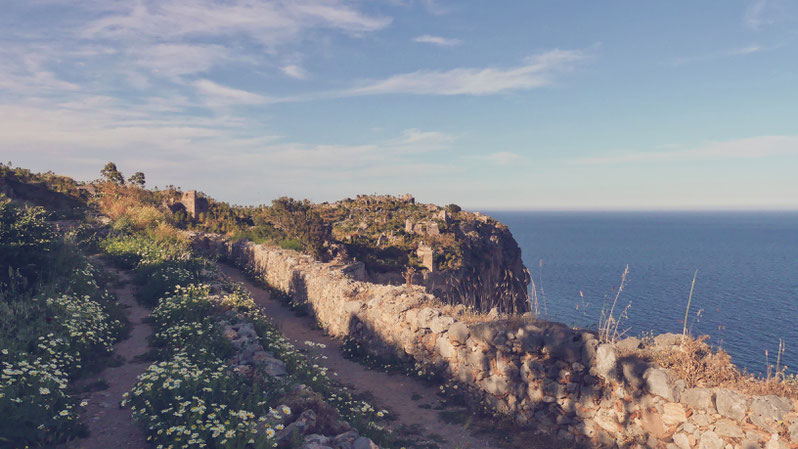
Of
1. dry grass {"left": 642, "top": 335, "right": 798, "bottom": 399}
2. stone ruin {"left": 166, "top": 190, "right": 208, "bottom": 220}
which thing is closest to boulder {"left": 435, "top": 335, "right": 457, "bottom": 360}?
dry grass {"left": 642, "top": 335, "right": 798, "bottom": 399}

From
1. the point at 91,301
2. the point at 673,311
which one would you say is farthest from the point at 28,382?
the point at 673,311

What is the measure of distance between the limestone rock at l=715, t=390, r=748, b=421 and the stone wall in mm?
12

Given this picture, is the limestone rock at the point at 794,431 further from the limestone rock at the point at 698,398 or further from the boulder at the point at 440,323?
the boulder at the point at 440,323

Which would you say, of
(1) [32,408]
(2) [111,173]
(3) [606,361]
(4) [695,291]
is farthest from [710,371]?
(4) [695,291]

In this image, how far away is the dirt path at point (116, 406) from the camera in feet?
16.5

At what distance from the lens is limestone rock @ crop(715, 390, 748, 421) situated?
5.33 meters

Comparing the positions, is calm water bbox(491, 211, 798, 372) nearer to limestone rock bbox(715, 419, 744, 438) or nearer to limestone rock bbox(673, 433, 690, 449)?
limestone rock bbox(715, 419, 744, 438)

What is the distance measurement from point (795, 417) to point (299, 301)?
47.2 feet

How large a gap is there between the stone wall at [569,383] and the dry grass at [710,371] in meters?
0.21

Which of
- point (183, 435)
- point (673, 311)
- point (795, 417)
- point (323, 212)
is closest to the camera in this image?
point (183, 435)

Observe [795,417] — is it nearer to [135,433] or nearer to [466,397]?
[466,397]

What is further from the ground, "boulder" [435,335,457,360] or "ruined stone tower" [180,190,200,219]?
"ruined stone tower" [180,190,200,219]

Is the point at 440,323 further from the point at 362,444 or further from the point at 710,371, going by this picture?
the point at 710,371

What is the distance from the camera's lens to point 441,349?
376 inches
